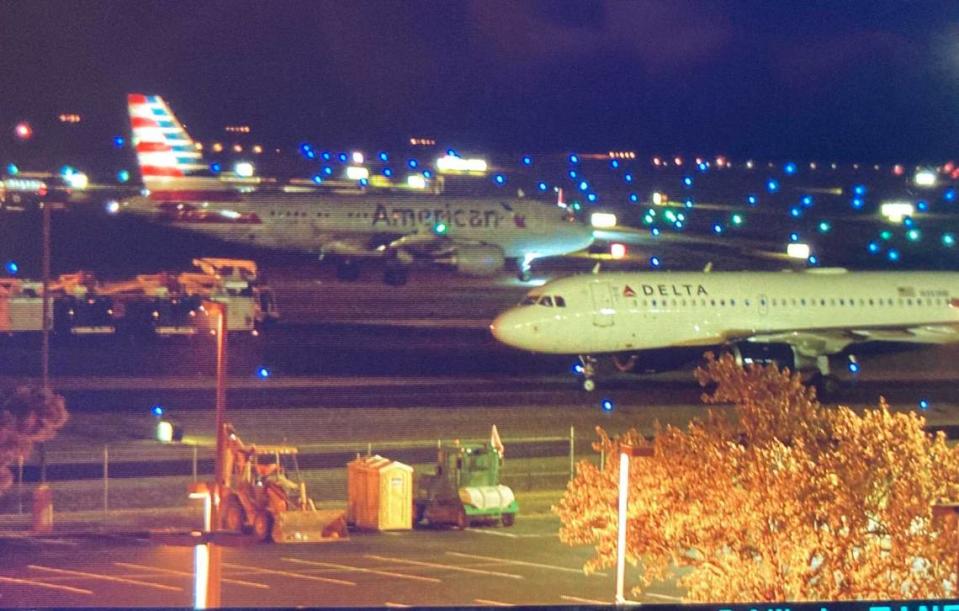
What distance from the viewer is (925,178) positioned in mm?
A: 119688

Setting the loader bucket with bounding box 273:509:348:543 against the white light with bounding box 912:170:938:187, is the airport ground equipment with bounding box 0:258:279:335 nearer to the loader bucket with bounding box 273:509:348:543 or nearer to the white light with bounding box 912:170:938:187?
the loader bucket with bounding box 273:509:348:543

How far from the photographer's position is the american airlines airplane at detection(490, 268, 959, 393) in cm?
3781

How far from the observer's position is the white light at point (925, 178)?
4664 inches

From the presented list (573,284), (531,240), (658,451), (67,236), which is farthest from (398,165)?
(658,451)

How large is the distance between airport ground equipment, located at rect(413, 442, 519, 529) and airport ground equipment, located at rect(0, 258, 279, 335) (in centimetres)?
2153

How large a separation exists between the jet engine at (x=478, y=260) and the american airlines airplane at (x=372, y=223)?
0.05 metres

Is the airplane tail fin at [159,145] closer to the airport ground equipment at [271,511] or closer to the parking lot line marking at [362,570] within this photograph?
the airport ground equipment at [271,511]

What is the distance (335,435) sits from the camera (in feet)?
106

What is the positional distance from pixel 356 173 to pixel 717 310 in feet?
266

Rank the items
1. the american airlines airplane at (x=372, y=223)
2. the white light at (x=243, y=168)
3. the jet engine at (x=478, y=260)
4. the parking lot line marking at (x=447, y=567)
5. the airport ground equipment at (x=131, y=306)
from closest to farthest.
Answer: the parking lot line marking at (x=447, y=567) < the airport ground equipment at (x=131, y=306) < the jet engine at (x=478, y=260) < the american airlines airplane at (x=372, y=223) < the white light at (x=243, y=168)

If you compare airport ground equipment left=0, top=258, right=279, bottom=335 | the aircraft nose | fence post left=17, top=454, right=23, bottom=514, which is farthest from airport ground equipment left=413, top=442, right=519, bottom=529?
airport ground equipment left=0, top=258, right=279, bottom=335

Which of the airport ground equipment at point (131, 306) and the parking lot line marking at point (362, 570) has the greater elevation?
the airport ground equipment at point (131, 306)

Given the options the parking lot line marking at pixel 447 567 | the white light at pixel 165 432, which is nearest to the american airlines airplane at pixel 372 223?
the white light at pixel 165 432

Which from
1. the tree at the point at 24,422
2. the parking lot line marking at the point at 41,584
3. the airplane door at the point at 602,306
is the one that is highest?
the airplane door at the point at 602,306
